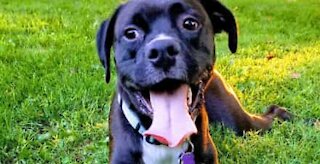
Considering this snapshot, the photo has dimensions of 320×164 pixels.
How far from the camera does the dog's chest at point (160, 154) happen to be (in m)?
3.03

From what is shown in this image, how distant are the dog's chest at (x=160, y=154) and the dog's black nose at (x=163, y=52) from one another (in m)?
0.55

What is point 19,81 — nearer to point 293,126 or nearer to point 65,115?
point 65,115

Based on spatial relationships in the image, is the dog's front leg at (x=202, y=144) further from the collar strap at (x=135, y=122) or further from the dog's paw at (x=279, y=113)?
the dog's paw at (x=279, y=113)

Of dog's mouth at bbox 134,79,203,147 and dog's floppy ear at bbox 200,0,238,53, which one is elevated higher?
dog's floppy ear at bbox 200,0,238,53

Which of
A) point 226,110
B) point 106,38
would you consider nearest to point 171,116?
point 106,38

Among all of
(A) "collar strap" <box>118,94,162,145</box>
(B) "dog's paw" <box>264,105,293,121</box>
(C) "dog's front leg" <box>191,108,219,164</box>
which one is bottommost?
(B) "dog's paw" <box>264,105,293,121</box>

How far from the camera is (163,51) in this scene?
8.43 ft

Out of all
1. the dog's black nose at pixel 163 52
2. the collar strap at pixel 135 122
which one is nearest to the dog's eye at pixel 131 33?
the dog's black nose at pixel 163 52

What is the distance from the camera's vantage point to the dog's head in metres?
2.63

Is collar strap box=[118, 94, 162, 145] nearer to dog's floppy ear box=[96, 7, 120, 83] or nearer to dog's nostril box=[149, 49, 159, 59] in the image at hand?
dog's floppy ear box=[96, 7, 120, 83]

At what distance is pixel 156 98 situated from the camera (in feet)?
9.10

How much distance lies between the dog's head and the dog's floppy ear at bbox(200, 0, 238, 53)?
0.14 m

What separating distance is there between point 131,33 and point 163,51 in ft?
1.02

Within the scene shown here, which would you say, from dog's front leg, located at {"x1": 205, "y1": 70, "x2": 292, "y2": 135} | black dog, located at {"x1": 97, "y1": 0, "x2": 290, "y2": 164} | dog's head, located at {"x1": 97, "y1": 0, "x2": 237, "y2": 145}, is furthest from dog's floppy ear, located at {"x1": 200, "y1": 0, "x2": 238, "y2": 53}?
dog's front leg, located at {"x1": 205, "y1": 70, "x2": 292, "y2": 135}
